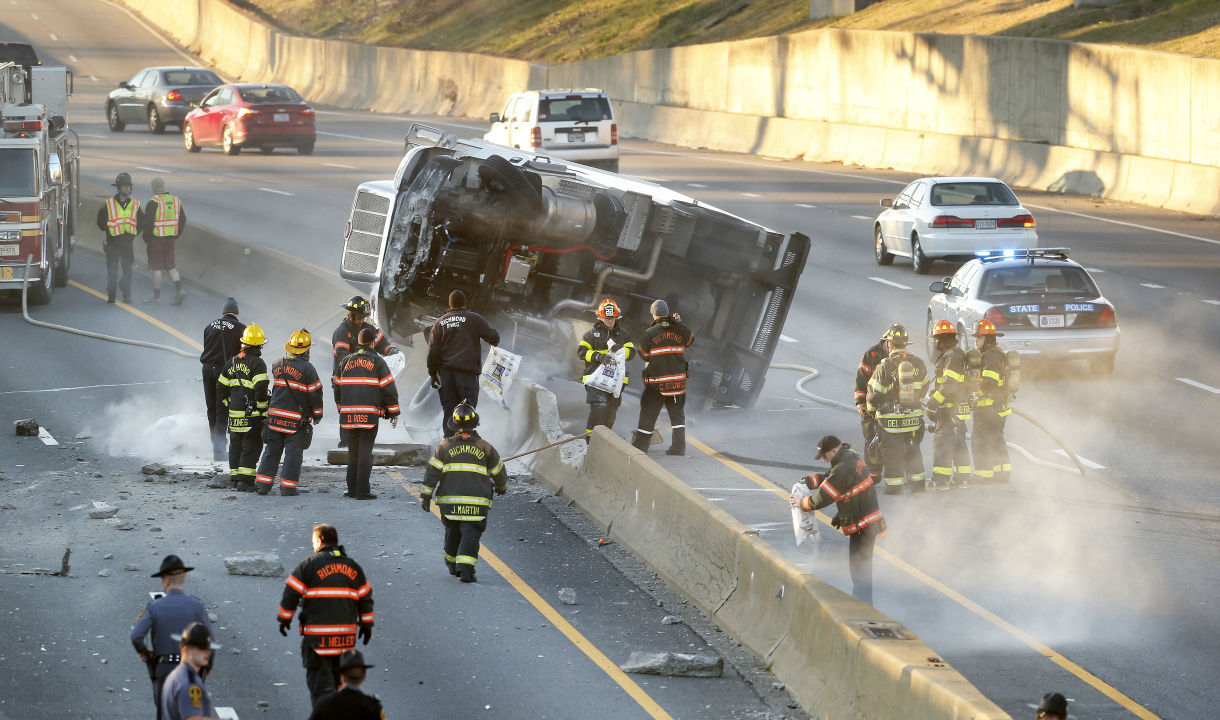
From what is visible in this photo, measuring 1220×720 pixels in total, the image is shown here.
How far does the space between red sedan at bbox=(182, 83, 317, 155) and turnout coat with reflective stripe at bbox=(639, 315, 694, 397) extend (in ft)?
82.5

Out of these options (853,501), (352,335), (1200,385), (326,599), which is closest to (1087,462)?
(1200,385)

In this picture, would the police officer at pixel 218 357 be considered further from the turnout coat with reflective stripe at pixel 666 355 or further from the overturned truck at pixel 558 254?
the turnout coat with reflective stripe at pixel 666 355

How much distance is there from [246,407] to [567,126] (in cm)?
2011

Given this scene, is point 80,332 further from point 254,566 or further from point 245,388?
point 254,566

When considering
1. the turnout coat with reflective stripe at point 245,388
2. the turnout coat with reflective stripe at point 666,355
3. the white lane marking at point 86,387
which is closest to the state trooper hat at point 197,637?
the turnout coat with reflective stripe at point 245,388

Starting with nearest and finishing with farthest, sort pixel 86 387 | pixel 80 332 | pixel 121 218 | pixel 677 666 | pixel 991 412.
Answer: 1. pixel 677 666
2. pixel 991 412
3. pixel 86 387
4. pixel 80 332
5. pixel 121 218

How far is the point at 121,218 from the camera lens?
23.9 m

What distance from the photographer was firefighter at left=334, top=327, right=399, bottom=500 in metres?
14.4

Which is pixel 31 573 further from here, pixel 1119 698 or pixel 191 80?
pixel 191 80

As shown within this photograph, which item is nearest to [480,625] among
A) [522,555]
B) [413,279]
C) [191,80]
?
[522,555]

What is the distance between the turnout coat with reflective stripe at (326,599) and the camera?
8.97 m

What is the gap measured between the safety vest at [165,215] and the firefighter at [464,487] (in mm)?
13073

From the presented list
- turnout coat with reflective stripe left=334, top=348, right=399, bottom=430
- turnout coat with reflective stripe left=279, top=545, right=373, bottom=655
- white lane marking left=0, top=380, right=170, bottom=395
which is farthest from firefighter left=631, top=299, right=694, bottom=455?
turnout coat with reflective stripe left=279, top=545, right=373, bottom=655

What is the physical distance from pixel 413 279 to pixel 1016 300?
704cm
